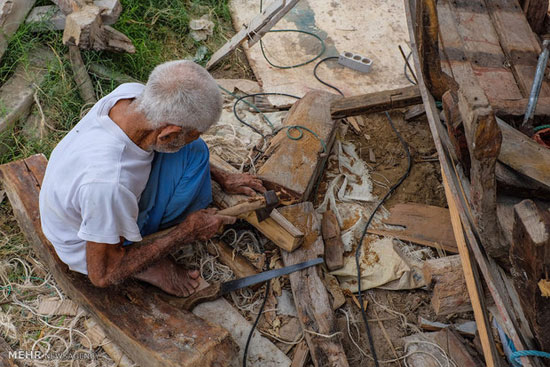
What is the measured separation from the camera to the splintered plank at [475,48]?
336cm

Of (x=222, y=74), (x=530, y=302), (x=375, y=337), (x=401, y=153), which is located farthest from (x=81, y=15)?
(x=530, y=302)

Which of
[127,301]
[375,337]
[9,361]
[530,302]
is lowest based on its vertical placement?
[375,337]

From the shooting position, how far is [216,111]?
8.13 ft

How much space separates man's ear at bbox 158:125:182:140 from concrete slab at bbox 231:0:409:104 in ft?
7.66

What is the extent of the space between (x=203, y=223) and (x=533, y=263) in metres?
1.81

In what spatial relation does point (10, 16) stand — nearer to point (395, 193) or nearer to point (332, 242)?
point (332, 242)

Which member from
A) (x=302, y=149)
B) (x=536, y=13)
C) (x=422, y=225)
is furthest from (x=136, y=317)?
(x=536, y=13)

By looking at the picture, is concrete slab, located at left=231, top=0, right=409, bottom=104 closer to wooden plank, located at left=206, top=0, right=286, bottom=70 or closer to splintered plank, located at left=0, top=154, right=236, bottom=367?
wooden plank, located at left=206, top=0, right=286, bottom=70

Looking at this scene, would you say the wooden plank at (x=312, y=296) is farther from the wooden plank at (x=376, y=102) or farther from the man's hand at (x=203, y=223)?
the wooden plank at (x=376, y=102)

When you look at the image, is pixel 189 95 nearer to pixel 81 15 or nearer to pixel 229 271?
pixel 229 271

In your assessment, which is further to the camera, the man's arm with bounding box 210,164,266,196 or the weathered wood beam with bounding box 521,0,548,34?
the weathered wood beam with bounding box 521,0,548,34

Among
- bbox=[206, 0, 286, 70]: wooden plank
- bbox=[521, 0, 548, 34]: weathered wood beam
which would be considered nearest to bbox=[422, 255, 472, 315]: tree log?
bbox=[521, 0, 548, 34]: weathered wood beam

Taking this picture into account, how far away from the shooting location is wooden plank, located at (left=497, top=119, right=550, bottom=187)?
2.43 m

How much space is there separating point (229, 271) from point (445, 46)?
2.26 m
